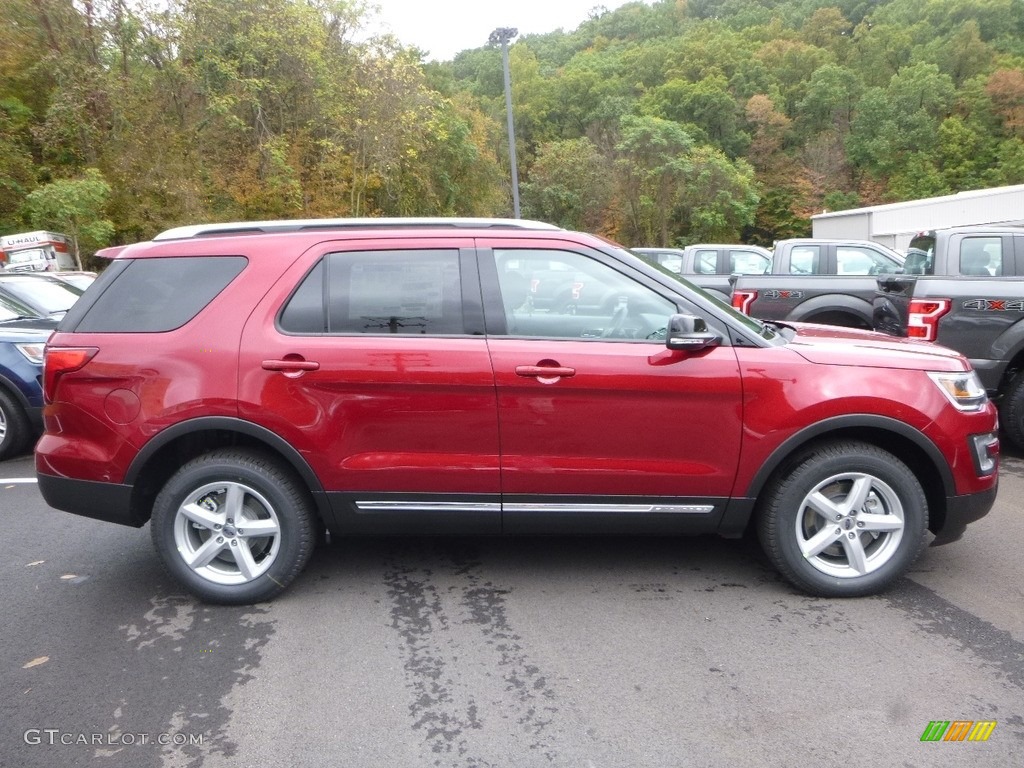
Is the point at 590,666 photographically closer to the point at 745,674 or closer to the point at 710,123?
the point at 745,674

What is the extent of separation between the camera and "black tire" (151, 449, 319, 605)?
3.93 metres

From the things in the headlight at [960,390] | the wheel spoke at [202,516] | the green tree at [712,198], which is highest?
the green tree at [712,198]

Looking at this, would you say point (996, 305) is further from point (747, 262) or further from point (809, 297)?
point (747, 262)

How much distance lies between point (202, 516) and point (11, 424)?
4.54m

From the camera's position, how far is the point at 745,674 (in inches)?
131

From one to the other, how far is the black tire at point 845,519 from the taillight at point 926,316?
121 inches

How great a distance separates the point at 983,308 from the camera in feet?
21.3

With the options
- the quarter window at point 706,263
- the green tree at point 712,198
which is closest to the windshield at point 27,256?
the quarter window at point 706,263

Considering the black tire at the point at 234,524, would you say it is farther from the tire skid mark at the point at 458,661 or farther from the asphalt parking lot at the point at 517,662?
the tire skid mark at the point at 458,661

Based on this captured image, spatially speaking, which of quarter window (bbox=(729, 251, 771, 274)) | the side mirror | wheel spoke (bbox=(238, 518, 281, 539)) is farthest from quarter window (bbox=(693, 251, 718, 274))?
wheel spoke (bbox=(238, 518, 281, 539))

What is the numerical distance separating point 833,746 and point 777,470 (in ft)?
4.67

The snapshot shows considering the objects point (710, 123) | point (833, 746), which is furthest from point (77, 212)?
point (710, 123)

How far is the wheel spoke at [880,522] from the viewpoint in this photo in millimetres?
3910

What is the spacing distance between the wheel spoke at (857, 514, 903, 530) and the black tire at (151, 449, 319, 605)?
2693mm
